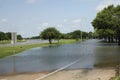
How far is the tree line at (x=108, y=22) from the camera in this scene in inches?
3046

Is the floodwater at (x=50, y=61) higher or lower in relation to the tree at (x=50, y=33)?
lower

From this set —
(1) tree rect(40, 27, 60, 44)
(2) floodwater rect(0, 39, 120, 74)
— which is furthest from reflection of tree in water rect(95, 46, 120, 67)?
(1) tree rect(40, 27, 60, 44)

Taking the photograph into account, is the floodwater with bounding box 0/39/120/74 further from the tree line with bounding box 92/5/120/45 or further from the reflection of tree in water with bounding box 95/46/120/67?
the tree line with bounding box 92/5/120/45

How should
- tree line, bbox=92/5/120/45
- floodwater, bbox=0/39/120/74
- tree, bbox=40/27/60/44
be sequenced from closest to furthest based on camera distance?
floodwater, bbox=0/39/120/74
tree line, bbox=92/5/120/45
tree, bbox=40/27/60/44

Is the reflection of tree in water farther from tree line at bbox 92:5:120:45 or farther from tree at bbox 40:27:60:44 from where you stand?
tree at bbox 40:27:60:44

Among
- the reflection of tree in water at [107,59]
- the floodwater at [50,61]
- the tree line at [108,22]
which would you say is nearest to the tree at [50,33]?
the tree line at [108,22]

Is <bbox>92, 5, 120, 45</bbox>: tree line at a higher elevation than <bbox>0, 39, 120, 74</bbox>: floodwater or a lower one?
higher

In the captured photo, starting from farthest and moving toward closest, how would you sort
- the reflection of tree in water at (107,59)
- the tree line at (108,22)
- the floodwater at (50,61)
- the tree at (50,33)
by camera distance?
the tree at (50,33), the tree line at (108,22), the reflection of tree in water at (107,59), the floodwater at (50,61)

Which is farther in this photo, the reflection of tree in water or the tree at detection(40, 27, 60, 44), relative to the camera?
the tree at detection(40, 27, 60, 44)

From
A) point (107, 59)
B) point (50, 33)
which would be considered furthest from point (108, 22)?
point (107, 59)

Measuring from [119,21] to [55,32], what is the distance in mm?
33322

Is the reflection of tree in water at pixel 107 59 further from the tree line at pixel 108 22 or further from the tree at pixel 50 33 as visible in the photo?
the tree at pixel 50 33

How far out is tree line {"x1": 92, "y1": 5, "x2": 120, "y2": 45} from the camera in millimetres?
77375

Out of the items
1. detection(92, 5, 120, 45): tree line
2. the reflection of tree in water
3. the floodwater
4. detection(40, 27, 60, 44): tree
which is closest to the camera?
the floodwater
